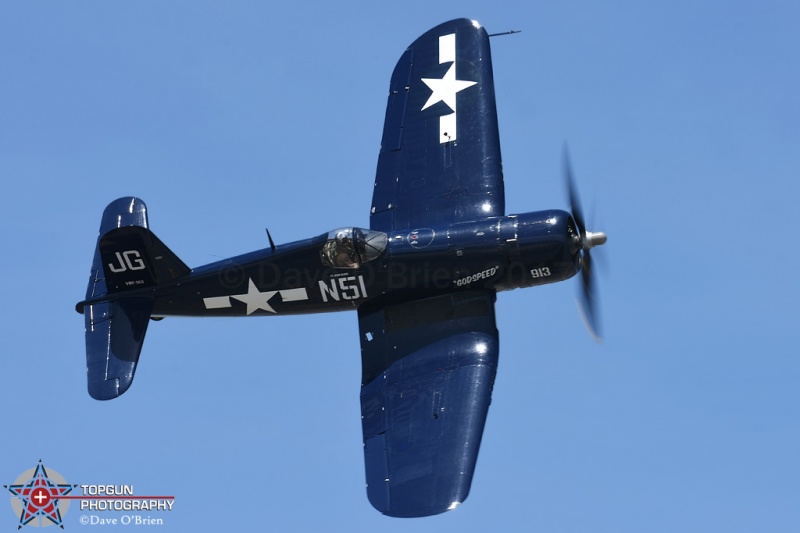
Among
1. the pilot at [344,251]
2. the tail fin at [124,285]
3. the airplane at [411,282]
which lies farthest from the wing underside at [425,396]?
the tail fin at [124,285]

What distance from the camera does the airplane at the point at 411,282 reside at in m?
25.4

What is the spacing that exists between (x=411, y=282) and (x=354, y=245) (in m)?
1.16

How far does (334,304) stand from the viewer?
27.7 meters

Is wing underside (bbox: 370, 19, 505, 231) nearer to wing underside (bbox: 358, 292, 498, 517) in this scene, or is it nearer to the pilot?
the pilot

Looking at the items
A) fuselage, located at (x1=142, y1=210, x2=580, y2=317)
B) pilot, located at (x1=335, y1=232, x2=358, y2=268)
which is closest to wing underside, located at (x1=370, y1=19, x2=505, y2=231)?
fuselage, located at (x1=142, y1=210, x2=580, y2=317)

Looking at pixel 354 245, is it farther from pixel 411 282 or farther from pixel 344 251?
pixel 411 282

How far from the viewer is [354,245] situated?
27.0 m

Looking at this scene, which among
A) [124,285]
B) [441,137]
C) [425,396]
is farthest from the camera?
[441,137]

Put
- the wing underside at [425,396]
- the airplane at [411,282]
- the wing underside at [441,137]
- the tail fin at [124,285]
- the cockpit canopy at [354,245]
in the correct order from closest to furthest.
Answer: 1. the wing underside at [425,396]
2. the airplane at [411,282]
3. the cockpit canopy at [354,245]
4. the tail fin at [124,285]
5. the wing underside at [441,137]

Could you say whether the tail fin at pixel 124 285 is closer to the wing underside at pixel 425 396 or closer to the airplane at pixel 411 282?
the airplane at pixel 411 282

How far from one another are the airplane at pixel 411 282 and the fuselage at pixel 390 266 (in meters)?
0.02

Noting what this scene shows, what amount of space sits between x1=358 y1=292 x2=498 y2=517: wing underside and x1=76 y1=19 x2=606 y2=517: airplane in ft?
0.07

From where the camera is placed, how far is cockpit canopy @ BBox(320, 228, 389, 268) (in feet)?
88.5

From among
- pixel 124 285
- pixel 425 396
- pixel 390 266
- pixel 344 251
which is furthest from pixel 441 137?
pixel 124 285
